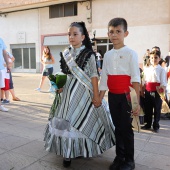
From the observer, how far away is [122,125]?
8.52 ft

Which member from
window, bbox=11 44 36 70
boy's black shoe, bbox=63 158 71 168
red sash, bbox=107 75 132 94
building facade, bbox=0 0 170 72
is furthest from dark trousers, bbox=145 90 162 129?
window, bbox=11 44 36 70

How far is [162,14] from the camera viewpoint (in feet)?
48.4

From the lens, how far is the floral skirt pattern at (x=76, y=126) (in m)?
2.57

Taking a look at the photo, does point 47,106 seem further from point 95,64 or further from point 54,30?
point 54,30

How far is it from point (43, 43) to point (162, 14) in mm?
9548

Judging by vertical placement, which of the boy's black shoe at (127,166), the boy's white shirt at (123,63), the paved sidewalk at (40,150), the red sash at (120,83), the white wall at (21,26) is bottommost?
the paved sidewalk at (40,150)

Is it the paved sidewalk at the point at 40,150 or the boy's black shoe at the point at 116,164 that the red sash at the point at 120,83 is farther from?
the paved sidewalk at the point at 40,150

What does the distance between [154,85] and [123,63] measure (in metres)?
Result: 1.92

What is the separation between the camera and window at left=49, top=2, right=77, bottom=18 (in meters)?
17.9

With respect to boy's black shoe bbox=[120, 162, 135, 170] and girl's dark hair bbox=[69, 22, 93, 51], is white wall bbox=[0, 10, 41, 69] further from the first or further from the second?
boy's black shoe bbox=[120, 162, 135, 170]

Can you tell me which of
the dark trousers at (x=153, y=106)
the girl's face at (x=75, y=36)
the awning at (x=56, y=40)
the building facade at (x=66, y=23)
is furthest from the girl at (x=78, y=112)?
the awning at (x=56, y=40)

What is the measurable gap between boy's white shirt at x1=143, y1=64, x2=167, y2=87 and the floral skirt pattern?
72.0 inches

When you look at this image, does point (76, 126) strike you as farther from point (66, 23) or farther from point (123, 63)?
point (66, 23)

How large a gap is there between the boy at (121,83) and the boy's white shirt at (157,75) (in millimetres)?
1762
